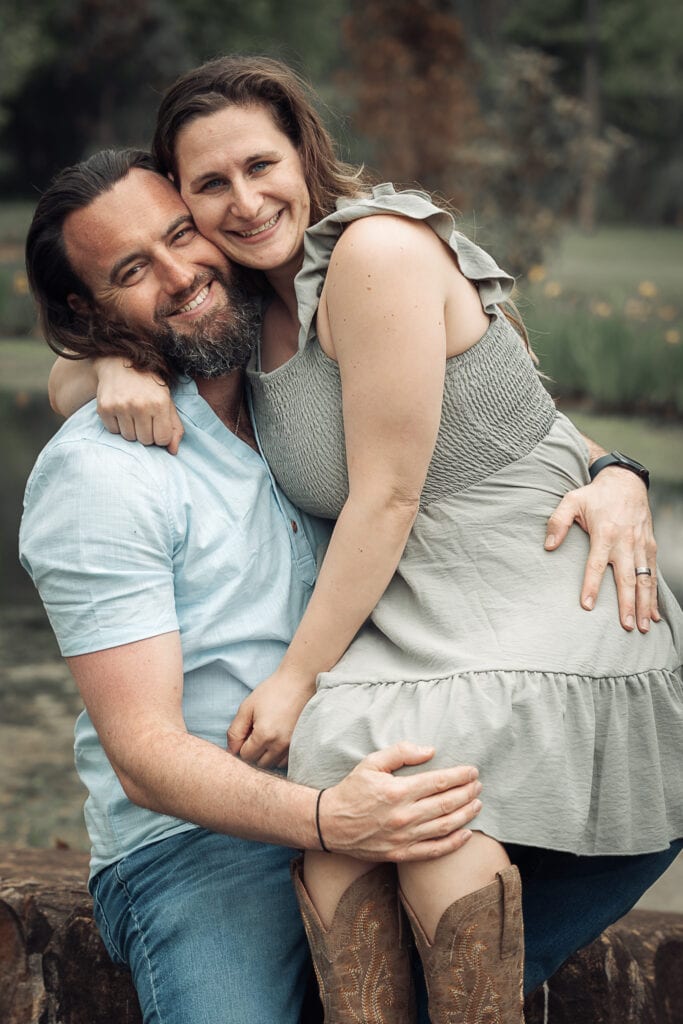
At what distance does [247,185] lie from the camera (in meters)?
1.92

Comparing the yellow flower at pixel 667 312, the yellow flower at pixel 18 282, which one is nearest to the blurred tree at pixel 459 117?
the yellow flower at pixel 667 312

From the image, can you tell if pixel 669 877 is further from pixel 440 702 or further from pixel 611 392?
pixel 611 392

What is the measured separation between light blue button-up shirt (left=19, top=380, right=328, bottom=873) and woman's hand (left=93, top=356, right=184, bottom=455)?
0.07 feet

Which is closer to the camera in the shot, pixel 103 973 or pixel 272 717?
pixel 272 717

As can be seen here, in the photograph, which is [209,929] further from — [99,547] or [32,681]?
[32,681]

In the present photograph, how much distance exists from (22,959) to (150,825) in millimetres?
557

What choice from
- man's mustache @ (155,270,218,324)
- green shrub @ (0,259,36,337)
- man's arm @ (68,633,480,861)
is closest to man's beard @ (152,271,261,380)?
man's mustache @ (155,270,218,324)

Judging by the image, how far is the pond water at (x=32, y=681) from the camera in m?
3.64

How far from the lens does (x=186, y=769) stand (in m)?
1.71

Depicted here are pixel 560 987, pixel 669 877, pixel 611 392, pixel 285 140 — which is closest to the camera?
pixel 285 140

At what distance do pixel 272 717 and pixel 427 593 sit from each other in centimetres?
28

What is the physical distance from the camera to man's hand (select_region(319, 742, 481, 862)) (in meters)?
1.58

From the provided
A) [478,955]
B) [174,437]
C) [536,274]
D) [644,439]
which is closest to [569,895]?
[478,955]

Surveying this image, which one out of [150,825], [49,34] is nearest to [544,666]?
[150,825]
